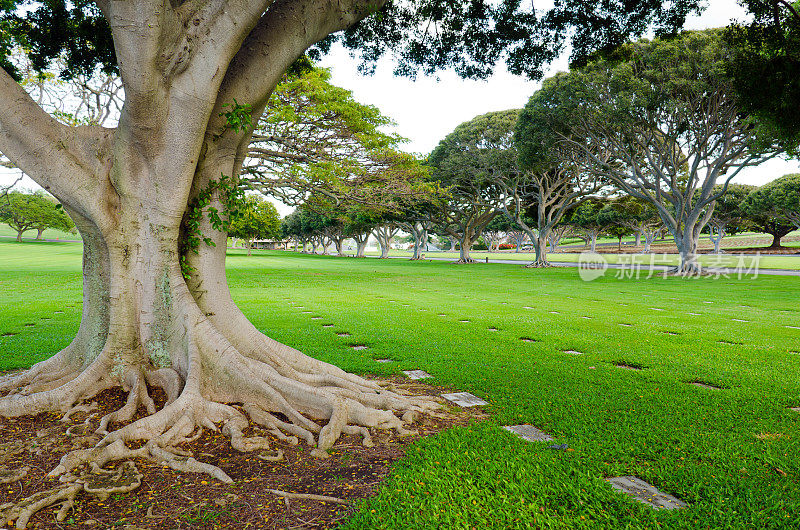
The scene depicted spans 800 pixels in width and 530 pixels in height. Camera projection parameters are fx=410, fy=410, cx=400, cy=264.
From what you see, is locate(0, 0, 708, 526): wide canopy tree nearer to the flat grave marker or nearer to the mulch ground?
the mulch ground

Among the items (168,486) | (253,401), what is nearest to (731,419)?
(253,401)

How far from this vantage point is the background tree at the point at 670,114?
1453 cm

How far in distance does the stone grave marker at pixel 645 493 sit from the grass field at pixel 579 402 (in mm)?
55

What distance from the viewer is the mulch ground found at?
1.87m

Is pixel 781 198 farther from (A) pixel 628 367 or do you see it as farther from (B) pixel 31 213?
(B) pixel 31 213

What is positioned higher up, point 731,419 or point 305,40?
point 305,40

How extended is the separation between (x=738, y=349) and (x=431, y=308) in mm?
5258

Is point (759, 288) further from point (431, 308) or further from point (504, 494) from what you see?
point (504, 494)

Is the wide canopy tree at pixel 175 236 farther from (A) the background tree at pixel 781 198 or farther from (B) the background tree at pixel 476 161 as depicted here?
(A) the background tree at pixel 781 198

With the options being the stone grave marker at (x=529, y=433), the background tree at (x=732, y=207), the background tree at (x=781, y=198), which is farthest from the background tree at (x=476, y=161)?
the background tree at (x=732, y=207)

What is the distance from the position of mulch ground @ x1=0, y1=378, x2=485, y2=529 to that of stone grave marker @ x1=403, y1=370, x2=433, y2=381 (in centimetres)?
128

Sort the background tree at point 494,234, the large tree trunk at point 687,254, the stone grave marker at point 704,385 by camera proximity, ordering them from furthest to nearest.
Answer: the background tree at point 494,234 → the large tree trunk at point 687,254 → the stone grave marker at point 704,385

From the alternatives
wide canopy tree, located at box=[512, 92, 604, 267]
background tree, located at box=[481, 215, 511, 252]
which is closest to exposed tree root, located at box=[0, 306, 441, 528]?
wide canopy tree, located at box=[512, 92, 604, 267]

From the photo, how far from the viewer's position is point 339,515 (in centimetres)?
190
